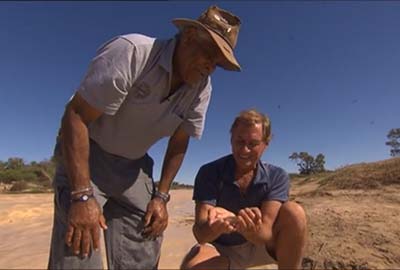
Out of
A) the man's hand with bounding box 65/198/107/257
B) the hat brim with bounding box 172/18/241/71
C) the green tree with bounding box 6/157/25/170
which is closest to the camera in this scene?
the man's hand with bounding box 65/198/107/257

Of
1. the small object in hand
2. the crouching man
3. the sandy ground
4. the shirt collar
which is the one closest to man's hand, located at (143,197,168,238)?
the crouching man

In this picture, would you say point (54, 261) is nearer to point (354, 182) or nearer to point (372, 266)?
point (372, 266)

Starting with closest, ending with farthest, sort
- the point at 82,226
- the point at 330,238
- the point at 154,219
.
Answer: the point at 82,226
the point at 154,219
the point at 330,238

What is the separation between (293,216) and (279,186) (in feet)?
0.79

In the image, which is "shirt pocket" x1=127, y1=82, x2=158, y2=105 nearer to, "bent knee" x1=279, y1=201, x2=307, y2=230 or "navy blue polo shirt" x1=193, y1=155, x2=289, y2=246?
"navy blue polo shirt" x1=193, y1=155, x2=289, y2=246

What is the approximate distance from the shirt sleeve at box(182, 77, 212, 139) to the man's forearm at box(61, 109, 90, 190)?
68cm

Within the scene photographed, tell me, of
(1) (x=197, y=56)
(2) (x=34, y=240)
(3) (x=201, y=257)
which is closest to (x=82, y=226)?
(3) (x=201, y=257)

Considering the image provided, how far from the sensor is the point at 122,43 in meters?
2.04

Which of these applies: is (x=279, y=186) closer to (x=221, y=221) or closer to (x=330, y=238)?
(x=221, y=221)

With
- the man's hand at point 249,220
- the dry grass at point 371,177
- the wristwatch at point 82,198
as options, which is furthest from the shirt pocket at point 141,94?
the dry grass at point 371,177

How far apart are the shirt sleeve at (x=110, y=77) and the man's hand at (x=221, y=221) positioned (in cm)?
86

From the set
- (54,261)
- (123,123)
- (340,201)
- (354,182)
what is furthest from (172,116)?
(354,182)

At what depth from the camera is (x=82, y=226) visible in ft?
6.32

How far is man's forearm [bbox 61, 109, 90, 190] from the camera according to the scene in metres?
1.96
